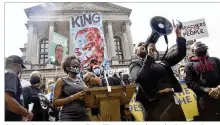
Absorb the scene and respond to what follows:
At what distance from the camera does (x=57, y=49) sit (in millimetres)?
9938

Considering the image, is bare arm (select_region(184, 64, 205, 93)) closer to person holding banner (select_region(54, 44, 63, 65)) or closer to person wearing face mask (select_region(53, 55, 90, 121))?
person wearing face mask (select_region(53, 55, 90, 121))

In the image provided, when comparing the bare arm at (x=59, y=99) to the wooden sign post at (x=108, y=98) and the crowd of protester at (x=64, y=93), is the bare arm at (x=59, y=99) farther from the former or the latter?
the wooden sign post at (x=108, y=98)

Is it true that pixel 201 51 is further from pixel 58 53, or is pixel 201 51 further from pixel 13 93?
pixel 58 53

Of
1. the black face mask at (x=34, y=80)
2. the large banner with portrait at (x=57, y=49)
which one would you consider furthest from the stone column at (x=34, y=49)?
the black face mask at (x=34, y=80)

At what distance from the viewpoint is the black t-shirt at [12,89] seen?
87.7 inches

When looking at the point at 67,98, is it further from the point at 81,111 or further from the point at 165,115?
the point at 165,115

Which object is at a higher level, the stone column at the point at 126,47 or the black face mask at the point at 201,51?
the stone column at the point at 126,47

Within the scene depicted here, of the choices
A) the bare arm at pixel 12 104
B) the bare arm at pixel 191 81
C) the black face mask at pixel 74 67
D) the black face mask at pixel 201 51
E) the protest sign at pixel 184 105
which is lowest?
the protest sign at pixel 184 105

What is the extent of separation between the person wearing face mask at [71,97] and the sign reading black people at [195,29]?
4436 mm

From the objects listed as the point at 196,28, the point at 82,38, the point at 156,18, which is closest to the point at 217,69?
the point at 156,18

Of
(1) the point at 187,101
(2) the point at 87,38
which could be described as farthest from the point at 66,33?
(1) the point at 187,101

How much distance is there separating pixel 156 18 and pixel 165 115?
45.6 inches

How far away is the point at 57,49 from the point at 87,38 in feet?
18.0

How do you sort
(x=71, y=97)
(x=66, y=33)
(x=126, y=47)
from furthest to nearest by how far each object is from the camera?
1. (x=126, y=47)
2. (x=66, y=33)
3. (x=71, y=97)
